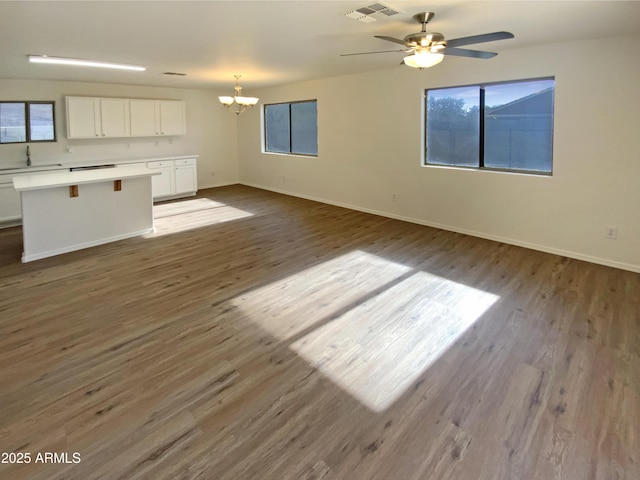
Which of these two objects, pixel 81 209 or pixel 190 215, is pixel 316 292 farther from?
pixel 190 215

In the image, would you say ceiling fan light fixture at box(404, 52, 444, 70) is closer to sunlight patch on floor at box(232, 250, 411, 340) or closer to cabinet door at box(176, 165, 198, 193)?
sunlight patch on floor at box(232, 250, 411, 340)

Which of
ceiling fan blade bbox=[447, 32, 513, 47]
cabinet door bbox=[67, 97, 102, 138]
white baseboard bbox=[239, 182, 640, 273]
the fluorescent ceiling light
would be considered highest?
the fluorescent ceiling light

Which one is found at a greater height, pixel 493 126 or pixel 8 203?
pixel 493 126

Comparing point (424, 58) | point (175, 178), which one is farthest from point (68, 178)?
point (424, 58)

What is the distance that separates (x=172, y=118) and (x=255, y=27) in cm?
536

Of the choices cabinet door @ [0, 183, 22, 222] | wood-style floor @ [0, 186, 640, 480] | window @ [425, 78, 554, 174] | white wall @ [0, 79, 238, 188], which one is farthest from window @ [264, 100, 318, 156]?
cabinet door @ [0, 183, 22, 222]

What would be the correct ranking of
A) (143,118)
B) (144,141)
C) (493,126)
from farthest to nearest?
1. (144,141)
2. (143,118)
3. (493,126)

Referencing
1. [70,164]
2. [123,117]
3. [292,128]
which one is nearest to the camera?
[70,164]

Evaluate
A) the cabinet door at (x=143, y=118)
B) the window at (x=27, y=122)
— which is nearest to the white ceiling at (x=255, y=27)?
the window at (x=27, y=122)

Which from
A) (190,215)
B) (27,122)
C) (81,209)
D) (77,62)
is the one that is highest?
(77,62)

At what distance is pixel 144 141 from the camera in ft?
27.1

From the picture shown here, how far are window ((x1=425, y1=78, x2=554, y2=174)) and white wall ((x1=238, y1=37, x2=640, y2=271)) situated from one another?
0.62ft

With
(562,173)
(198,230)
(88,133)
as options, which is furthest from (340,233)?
(88,133)

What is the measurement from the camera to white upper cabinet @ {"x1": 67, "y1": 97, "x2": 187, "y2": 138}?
276 inches
